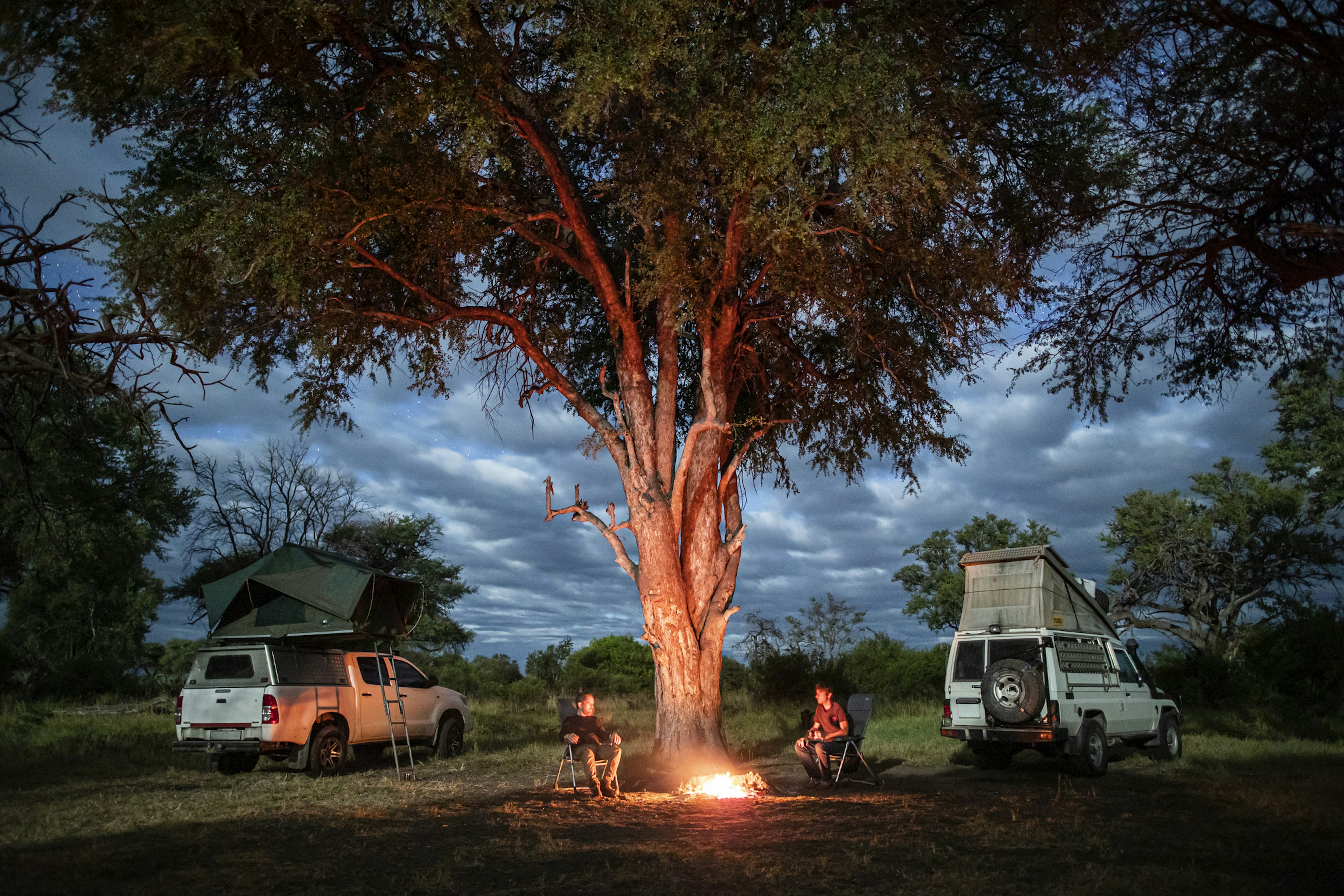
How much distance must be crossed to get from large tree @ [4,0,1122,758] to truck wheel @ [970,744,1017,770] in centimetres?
408

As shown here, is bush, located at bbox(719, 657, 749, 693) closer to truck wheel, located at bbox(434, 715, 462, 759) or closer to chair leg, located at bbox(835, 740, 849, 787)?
truck wheel, located at bbox(434, 715, 462, 759)

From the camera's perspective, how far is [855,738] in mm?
12477

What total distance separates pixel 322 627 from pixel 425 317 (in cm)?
482

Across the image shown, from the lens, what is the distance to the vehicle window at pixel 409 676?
1536cm

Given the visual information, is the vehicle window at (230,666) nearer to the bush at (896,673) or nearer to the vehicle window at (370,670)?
the vehicle window at (370,670)

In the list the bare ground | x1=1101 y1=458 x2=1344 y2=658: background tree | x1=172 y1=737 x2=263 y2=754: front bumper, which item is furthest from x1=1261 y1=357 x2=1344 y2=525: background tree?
x1=172 y1=737 x2=263 y2=754: front bumper

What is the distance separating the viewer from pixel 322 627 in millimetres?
Answer: 13227

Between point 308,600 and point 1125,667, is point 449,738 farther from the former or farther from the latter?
point 1125,667

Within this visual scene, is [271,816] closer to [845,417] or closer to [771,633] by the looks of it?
[845,417]

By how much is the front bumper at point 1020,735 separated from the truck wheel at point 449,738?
8135mm

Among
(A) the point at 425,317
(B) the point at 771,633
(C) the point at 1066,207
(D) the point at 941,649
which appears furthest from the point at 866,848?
(D) the point at 941,649

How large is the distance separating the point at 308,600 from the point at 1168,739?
13.3 m

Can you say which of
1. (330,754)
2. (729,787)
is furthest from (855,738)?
(330,754)

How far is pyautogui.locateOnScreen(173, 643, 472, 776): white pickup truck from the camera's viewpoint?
12781 mm
